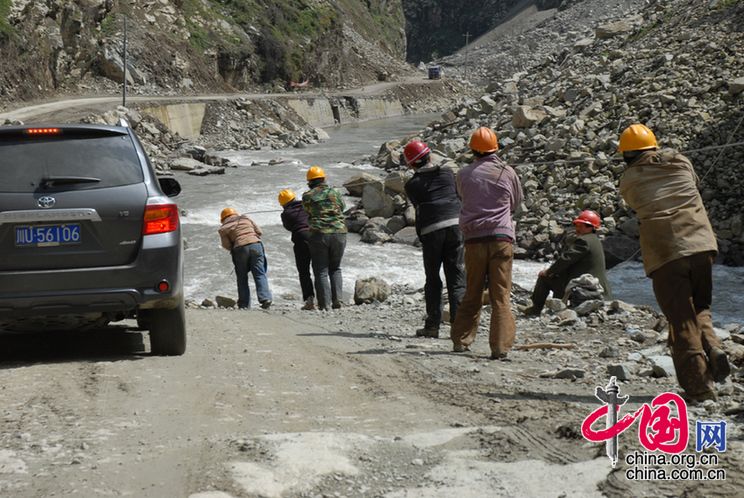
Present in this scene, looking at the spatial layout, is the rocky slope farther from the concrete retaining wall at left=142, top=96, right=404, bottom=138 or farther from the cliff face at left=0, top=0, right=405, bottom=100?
the cliff face at left=0, top=0, right=405, bottom=100

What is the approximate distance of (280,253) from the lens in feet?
69.5

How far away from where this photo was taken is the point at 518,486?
445 cm

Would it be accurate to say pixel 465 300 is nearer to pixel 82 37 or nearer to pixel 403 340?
pixel 403 340

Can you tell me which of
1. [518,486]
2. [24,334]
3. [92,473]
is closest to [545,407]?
[518,486]

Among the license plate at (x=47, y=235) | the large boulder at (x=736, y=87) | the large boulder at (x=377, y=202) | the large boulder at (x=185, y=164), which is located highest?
the large boulder at (x=736, y=87)

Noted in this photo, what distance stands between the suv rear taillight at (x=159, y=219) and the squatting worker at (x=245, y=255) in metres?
6.28

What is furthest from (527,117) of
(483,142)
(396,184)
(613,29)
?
(483,142)

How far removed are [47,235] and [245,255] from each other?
261 inches

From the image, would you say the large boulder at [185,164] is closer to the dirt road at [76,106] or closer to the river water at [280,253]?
the river water at [280,253]

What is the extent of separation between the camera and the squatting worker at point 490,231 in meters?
7.81

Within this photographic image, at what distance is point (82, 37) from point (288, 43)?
72.2 feet

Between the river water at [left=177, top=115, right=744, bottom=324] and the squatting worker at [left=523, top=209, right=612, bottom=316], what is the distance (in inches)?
165

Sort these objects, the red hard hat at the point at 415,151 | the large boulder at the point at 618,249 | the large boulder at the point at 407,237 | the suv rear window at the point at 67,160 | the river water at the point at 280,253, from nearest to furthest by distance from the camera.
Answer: the suv rear window at the point at 67,160 < the red hard hat at the point at 415,151 < the river water at the point at 280,253 < the large boulder at the point at 618,249 < the large boulder at the point at 407,237

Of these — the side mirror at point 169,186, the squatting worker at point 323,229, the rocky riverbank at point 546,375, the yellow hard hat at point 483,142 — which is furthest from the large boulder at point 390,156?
the side mirror at point 169,186
